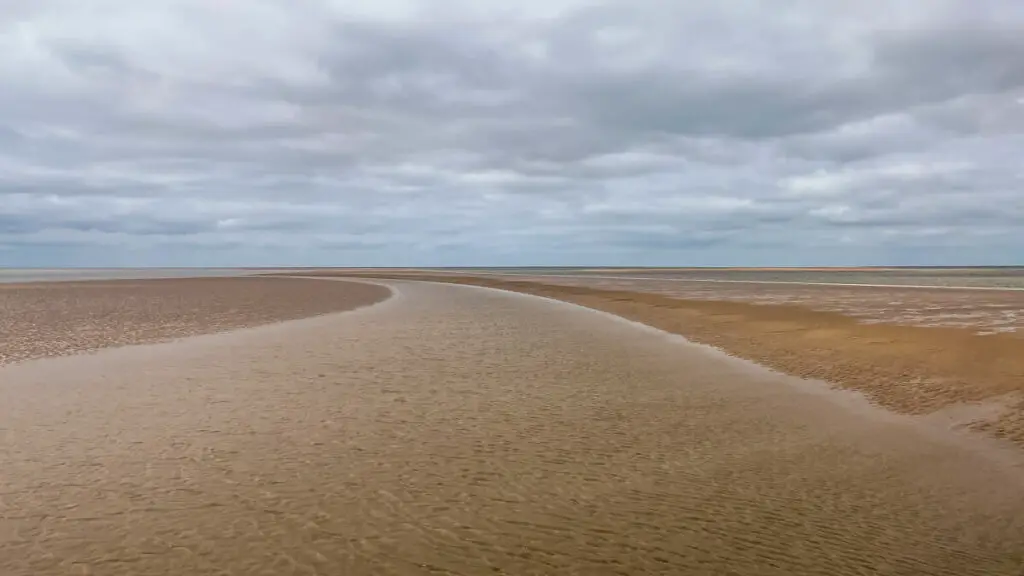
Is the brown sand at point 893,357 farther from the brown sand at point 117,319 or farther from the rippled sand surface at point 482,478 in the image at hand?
the brown sand at point 117,319

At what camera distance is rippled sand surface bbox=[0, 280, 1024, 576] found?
614 centimetres

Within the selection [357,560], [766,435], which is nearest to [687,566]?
[357,560]

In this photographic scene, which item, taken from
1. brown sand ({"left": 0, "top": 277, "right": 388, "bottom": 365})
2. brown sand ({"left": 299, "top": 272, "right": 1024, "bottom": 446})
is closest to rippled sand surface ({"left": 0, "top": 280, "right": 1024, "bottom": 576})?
brown sand ({"left": 299, "top": 272, "right": 1024, "bottom": 446})

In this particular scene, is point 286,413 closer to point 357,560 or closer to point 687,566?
point 357,560

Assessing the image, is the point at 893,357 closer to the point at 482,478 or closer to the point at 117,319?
the point at 482,478

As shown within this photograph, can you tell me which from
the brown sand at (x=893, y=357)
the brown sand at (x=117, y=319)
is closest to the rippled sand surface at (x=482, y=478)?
the brown sand at (x=893, y=357)

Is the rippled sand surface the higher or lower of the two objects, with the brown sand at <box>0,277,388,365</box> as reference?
lower

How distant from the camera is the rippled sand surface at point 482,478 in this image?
614cm

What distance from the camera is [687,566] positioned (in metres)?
5.91

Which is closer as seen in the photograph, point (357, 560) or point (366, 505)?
point (357, 560)

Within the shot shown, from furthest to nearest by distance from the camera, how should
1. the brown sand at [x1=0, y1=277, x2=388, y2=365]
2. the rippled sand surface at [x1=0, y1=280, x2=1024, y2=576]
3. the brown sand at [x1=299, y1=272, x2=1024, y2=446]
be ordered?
the brown sand at [x1=0, y1=277, x2=388, y2=365] < the brown sand at [x1=299, y1=272, x2=1024, y2=446] < the rippled sand surface at [x1=0, y1=280, x2=1024, y2=576]

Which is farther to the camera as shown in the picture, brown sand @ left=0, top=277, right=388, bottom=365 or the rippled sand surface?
brown sand @ left=0, top=277, right=388, bottom=365

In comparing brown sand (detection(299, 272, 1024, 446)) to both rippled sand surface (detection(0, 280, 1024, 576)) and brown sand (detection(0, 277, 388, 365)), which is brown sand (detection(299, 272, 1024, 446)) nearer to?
rippled sand surface (detection(0, 280, 1024, 576))

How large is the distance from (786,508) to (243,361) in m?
14.3
